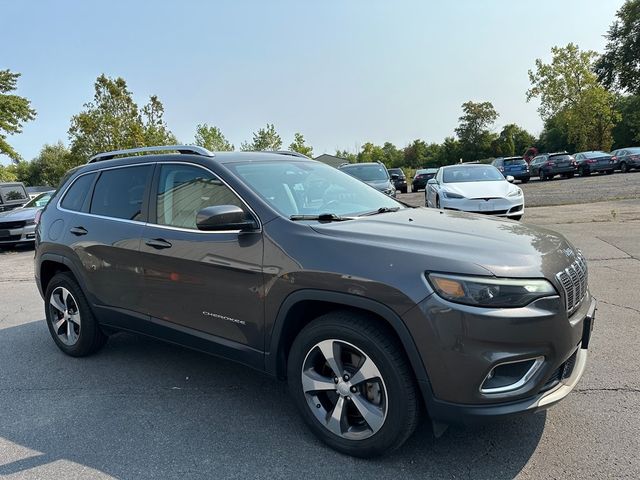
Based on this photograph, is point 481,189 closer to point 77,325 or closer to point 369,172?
point 369,172

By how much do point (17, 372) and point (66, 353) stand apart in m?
0.41

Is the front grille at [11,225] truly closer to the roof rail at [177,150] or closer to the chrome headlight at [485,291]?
the roof rail at [177,150]

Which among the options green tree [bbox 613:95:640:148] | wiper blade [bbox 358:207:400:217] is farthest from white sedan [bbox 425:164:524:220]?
green tree [bbox 613:95:640:148]

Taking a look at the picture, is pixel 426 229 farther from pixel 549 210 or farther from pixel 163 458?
pixel 549 210

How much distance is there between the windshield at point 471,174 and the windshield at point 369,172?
211 centimetres

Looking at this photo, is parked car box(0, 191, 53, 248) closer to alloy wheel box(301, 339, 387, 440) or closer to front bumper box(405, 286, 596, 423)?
alloy wheel box(301, 339, 387, 440)

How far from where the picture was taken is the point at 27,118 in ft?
107

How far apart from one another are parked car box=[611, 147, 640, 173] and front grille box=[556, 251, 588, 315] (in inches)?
1254

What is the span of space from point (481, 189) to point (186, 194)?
8.26 meters

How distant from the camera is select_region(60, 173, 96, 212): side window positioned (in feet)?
14.4

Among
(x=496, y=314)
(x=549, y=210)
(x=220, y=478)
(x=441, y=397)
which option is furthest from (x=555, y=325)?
(x=549, y=210)

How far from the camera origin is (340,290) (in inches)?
101

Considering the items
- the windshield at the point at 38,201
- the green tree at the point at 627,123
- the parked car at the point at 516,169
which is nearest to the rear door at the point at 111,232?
the windshield at the point at 38,201

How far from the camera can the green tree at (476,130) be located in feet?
246
